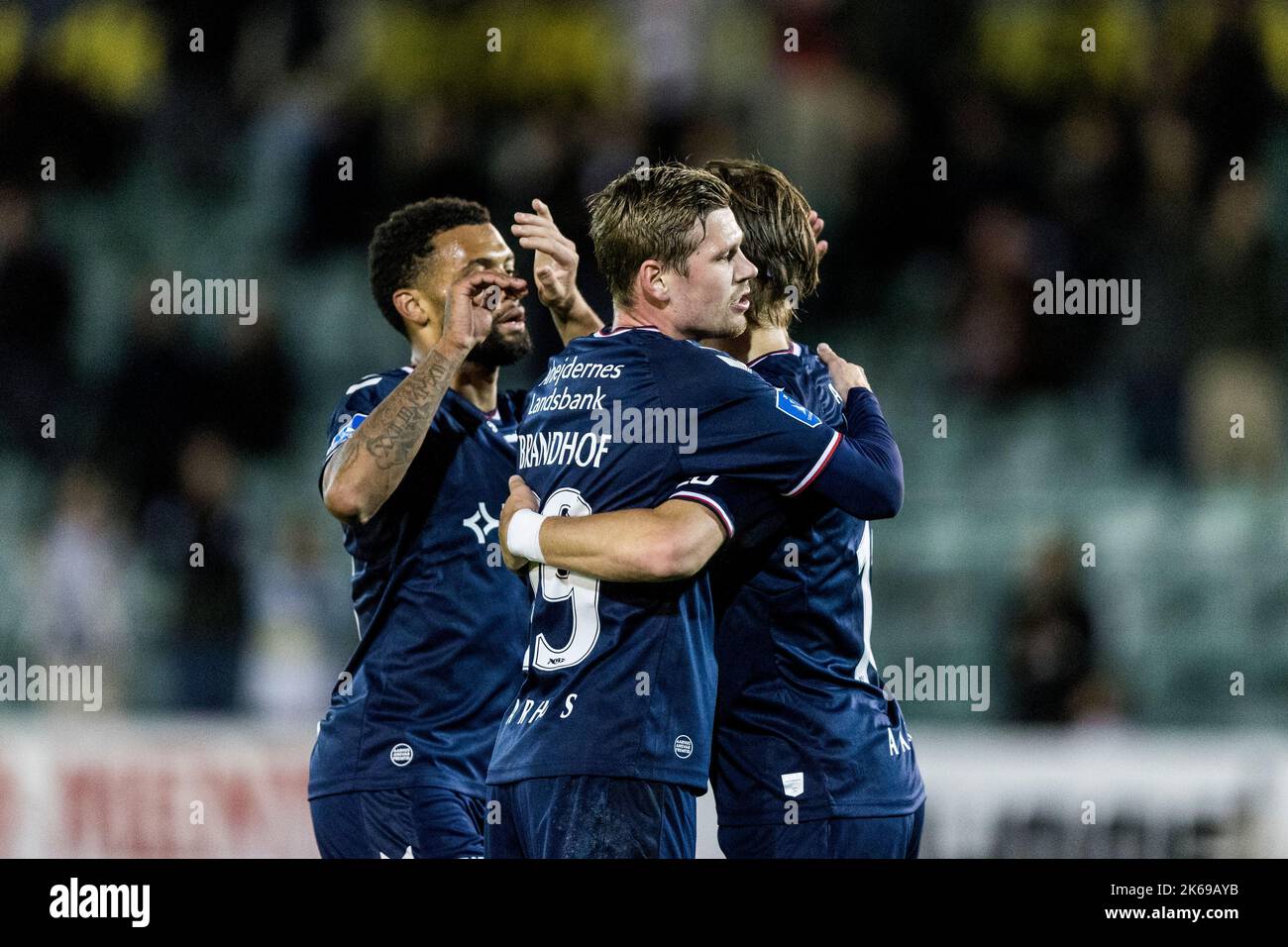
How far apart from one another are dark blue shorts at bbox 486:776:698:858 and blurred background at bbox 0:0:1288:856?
3965mm

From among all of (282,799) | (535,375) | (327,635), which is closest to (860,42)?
(535,375)

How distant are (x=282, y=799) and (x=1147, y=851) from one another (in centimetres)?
395

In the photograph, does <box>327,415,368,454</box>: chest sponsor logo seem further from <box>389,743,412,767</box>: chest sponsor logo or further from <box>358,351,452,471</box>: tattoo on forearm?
<box>389,743,412,767</box>: chest sponsor logo

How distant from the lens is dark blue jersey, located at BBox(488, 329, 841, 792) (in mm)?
3686

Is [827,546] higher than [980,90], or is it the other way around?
[980,90]

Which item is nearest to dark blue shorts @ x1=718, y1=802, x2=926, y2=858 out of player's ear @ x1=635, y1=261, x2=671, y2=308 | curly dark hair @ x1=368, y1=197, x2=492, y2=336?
player's ear @ x1=635, y1=261, x2=671, y2=308

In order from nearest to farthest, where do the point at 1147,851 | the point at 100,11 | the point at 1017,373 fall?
the point at 1147,851 < the point at 1017,373 < the point at 100,11

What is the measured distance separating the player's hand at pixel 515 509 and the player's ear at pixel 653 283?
0.54 meters

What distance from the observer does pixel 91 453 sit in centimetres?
977

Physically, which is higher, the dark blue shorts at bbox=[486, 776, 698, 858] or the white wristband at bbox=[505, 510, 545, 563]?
the white wristband at bbox=[505, 510, 545, 563]

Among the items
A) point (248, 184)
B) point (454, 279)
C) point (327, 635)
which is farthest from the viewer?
point (248, 184)

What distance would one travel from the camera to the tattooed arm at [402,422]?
4.48 meters

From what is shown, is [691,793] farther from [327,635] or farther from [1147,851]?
[327,635]

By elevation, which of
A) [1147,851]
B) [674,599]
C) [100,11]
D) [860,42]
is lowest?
[1147,851]
